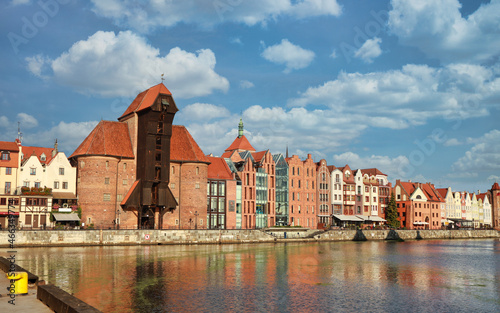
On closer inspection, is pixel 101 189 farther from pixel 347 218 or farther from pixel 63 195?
pixel 347 218

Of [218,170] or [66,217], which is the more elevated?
[218,170]

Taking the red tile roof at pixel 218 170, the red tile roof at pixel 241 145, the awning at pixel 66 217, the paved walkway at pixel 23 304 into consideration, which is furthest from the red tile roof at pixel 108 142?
the paved walkway at pixel 23 304

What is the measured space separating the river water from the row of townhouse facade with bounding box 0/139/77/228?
80.1 ft

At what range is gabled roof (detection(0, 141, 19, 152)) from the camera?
291 feet

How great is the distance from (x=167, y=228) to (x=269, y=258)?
34.4m

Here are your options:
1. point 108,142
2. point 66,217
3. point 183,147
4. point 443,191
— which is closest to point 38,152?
point 108,142

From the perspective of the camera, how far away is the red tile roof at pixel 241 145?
136m

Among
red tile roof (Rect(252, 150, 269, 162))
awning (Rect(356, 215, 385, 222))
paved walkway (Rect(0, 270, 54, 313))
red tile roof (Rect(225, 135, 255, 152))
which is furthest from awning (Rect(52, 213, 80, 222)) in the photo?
awning (Rect(356, 215, 385, 222))

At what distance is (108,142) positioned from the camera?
95.6 meters

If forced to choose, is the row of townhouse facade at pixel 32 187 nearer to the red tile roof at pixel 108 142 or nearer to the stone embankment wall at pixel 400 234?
the red tile roof at pixel 108 142

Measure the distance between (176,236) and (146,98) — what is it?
27.2m

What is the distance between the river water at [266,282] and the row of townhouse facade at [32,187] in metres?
24.4

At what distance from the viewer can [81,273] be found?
47562mm

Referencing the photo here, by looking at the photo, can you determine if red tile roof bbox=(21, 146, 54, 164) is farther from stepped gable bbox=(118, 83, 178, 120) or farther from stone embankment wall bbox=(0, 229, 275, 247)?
stone embankment wall bbox=(0, 229, 275, 247)
